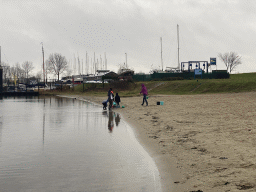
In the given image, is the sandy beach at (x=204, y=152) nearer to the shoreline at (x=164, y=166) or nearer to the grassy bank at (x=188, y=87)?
the shoreline at (x=164, y=166)

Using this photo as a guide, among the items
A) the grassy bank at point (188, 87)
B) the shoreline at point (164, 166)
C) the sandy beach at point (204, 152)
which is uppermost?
the grassy bank at point (188, 87)

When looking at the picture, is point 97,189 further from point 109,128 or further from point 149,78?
point 149,78

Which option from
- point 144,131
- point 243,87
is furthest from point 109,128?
point 243,87

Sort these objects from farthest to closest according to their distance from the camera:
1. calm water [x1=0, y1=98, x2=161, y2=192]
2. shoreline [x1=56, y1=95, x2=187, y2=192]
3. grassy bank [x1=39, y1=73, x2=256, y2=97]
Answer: grassy bank [x1=39, y1=73, x2=256, y2=97]
calm water [x1=0, y1=98, x2=161, y2=192]
shoreline [x1=56, y1=95, x2=187, y2=192]

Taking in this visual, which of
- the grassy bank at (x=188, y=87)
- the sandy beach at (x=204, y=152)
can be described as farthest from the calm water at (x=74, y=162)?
the grassy bank at (x=188, y=87)

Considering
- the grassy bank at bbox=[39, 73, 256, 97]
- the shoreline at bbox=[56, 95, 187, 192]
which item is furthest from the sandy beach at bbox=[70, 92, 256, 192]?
the grassy bank at bbox=[39, 73, 256, 97]

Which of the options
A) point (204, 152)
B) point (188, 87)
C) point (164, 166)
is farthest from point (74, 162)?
point (188, 87)

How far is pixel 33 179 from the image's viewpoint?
22.6ft

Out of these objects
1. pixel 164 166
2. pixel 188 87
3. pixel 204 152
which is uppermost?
pixel 188 87

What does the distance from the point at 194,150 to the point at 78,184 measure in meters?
3.95

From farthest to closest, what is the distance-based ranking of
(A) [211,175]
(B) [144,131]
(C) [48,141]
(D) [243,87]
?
(D) [243,87] < (B) [144,131] < (C) [48,141] < (A) [211,175]

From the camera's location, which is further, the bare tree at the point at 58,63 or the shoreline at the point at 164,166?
the bare tree at the point at 58,63

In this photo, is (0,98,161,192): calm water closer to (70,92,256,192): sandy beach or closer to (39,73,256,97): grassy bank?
(70,92,256,192): sandy beach

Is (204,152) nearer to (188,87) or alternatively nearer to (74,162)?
(74,162)
